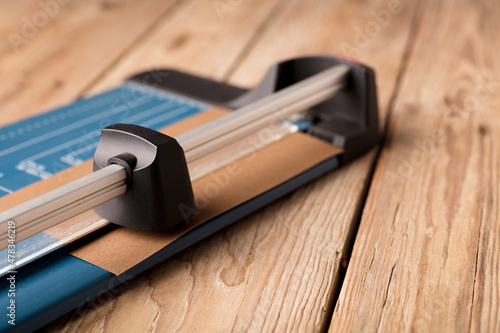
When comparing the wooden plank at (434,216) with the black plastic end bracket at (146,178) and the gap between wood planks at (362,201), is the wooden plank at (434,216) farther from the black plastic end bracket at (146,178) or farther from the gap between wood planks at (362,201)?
the black plastic end bracket at (146,178)

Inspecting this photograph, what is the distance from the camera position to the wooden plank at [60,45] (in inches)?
49.0

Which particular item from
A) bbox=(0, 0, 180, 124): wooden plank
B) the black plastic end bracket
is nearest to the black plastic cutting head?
the black plastic end bracket

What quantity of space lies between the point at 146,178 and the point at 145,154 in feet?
0.08

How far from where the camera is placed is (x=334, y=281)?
0.62 meters

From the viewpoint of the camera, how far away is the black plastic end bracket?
0.61m

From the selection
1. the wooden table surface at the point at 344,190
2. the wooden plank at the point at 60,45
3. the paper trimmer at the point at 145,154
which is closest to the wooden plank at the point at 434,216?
the wooden table surface at the point at 344,190

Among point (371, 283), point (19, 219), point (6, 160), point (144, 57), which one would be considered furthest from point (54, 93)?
point (371, 283)

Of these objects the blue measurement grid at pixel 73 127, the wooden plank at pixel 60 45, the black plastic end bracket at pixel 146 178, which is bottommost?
the black plastic end bracket at pixel 146 178

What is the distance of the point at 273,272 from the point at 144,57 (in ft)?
3.12

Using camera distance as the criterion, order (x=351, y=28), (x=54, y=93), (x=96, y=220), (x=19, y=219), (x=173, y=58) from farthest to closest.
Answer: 1. (x=351, y=28)
2. (x=173, y=58)
3. (x=54, y=93)
4. (x=96, y=220)
5. (x=19, y=219)

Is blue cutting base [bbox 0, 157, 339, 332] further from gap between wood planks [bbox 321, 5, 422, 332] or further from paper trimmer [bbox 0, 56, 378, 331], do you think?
gap between wood planks [bbox 321, 5, 422, 332]

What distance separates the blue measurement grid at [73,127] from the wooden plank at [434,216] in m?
0.37

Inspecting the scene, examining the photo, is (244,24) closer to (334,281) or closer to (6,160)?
(6,160)

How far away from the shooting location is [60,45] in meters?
1.52
